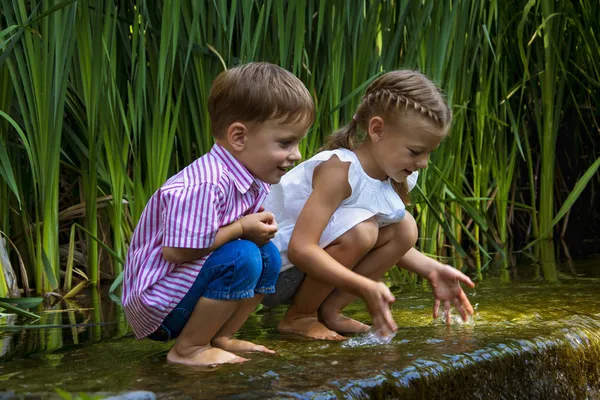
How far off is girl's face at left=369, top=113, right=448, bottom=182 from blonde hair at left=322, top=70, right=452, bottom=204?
0.05 ft

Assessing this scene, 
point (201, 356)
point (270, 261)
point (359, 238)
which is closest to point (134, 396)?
point (201, 356)

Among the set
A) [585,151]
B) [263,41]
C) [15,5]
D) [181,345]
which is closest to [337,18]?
[263,41]

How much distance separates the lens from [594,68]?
3.60 meters

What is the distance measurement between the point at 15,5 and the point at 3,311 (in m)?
0.76

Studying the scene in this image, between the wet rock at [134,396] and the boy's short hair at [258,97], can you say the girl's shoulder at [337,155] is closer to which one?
the boy's short hair at [258,97]

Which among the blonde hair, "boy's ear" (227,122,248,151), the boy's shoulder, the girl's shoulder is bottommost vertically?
the boy's shoulder

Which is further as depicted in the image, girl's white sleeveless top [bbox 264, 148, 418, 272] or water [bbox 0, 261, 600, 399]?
girl's white sleeveless top [bbox 264, 148, 418, 272]

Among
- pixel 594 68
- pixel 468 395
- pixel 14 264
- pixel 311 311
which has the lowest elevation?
pixel 468 395

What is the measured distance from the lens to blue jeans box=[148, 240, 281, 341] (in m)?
1.50

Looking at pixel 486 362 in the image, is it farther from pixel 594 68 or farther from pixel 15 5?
pixel 594 68

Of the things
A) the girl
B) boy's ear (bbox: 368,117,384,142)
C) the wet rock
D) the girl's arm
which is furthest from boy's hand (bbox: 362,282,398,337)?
the wet rock

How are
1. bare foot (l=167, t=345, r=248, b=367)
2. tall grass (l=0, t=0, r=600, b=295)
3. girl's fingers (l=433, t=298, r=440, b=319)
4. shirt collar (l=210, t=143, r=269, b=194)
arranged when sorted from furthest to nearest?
tall grass (l=0, t=0, r=600, b=295), girl's fingers (l=433, t=298, r=440, b=319), shirt collar (l=210, t=143, r=269, b=194), bare foot (l=167, t=345, r=248, b=367)

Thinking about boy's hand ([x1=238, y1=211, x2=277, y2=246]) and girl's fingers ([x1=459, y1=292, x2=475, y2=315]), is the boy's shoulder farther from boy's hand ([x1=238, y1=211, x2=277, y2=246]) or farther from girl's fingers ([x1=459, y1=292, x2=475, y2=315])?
girl's fingers ([x1=459, y1=292, x2=475, y2=315])

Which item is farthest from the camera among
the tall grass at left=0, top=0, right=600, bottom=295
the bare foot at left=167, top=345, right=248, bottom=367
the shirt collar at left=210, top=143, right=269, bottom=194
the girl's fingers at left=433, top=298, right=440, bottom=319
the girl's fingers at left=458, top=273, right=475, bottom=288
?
the tall grass at left=0, top=0, right=600, bottom=295
